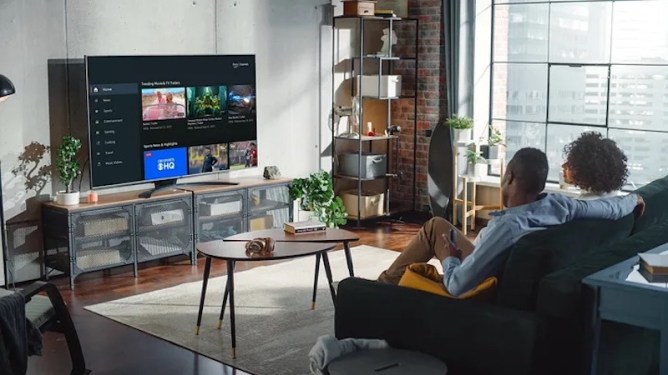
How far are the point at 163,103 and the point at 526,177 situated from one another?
370 cm

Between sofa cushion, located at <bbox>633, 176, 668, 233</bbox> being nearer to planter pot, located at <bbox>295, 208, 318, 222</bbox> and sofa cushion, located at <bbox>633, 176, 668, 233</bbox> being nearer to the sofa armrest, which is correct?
the sofa armrest

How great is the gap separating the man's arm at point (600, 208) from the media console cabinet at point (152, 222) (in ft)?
12.0

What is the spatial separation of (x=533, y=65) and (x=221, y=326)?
4268 millimetres

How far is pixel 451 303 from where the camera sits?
3.60m

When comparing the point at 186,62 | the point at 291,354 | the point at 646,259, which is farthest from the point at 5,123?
the point at 646,259

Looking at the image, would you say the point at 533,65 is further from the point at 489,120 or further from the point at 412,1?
the point at 412,1

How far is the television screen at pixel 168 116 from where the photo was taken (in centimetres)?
663

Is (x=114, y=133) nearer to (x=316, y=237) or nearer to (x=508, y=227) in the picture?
(x=316, y=237)

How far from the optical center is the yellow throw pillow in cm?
361

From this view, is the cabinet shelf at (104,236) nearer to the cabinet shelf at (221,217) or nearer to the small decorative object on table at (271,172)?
the cabinet shelf at (221,217)

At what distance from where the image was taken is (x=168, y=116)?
7.02m

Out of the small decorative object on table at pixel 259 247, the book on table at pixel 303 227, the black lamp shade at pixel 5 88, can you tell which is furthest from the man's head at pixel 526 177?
the black lamp shade at pixel 5 88

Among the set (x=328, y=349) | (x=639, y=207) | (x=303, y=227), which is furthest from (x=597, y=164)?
(x=303, y=227)

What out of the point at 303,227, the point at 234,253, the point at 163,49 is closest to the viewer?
the point at 234,253
